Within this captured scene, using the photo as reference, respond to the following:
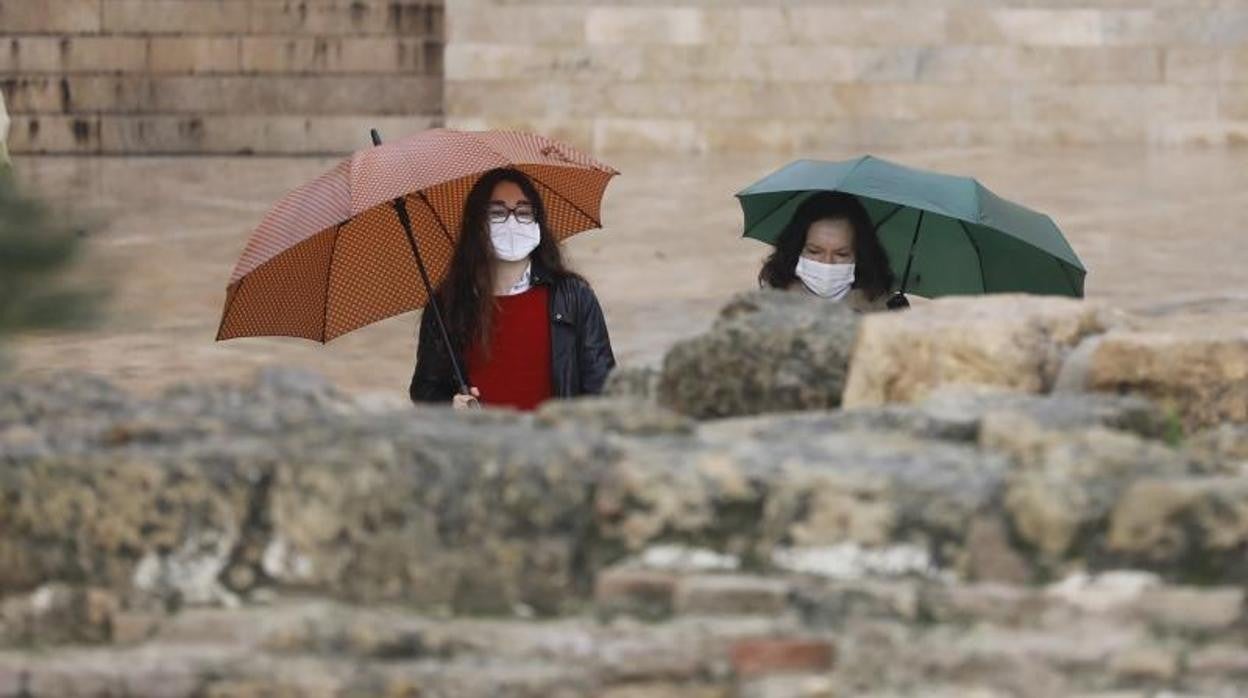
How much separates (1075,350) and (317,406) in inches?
50.6

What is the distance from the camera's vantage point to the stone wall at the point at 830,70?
52.5 feet

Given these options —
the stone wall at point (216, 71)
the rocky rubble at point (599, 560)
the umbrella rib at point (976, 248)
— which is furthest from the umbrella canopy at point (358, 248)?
the stone wall at point (216, 71)

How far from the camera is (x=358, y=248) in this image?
6.83 metres

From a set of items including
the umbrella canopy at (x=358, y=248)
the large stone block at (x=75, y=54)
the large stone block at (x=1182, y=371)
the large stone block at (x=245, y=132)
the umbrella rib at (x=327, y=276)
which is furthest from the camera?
the large stone block at (x=75, y=54)

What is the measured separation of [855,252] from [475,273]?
103 centimetres

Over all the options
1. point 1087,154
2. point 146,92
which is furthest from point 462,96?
point 1087,154

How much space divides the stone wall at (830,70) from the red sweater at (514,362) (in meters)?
9.72

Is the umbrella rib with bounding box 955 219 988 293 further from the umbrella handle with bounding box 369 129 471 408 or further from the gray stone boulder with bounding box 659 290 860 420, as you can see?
the gray stone boulder with bounding box 659 290 860 420

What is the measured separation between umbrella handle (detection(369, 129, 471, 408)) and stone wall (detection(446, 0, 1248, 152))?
9257mm

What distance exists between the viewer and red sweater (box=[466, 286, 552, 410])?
247 inches

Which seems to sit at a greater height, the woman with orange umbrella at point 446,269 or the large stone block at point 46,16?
Result: the large stone block at point 46,16

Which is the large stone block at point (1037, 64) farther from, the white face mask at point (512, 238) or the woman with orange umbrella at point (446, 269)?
the white face mask at point (512, 238)

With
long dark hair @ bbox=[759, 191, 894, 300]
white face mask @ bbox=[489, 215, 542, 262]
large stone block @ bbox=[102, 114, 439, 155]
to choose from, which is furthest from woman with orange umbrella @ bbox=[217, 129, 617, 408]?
large stone block @ bbox=[102, 114, 439, 155]

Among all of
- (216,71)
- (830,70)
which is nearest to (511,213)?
(830,70)
